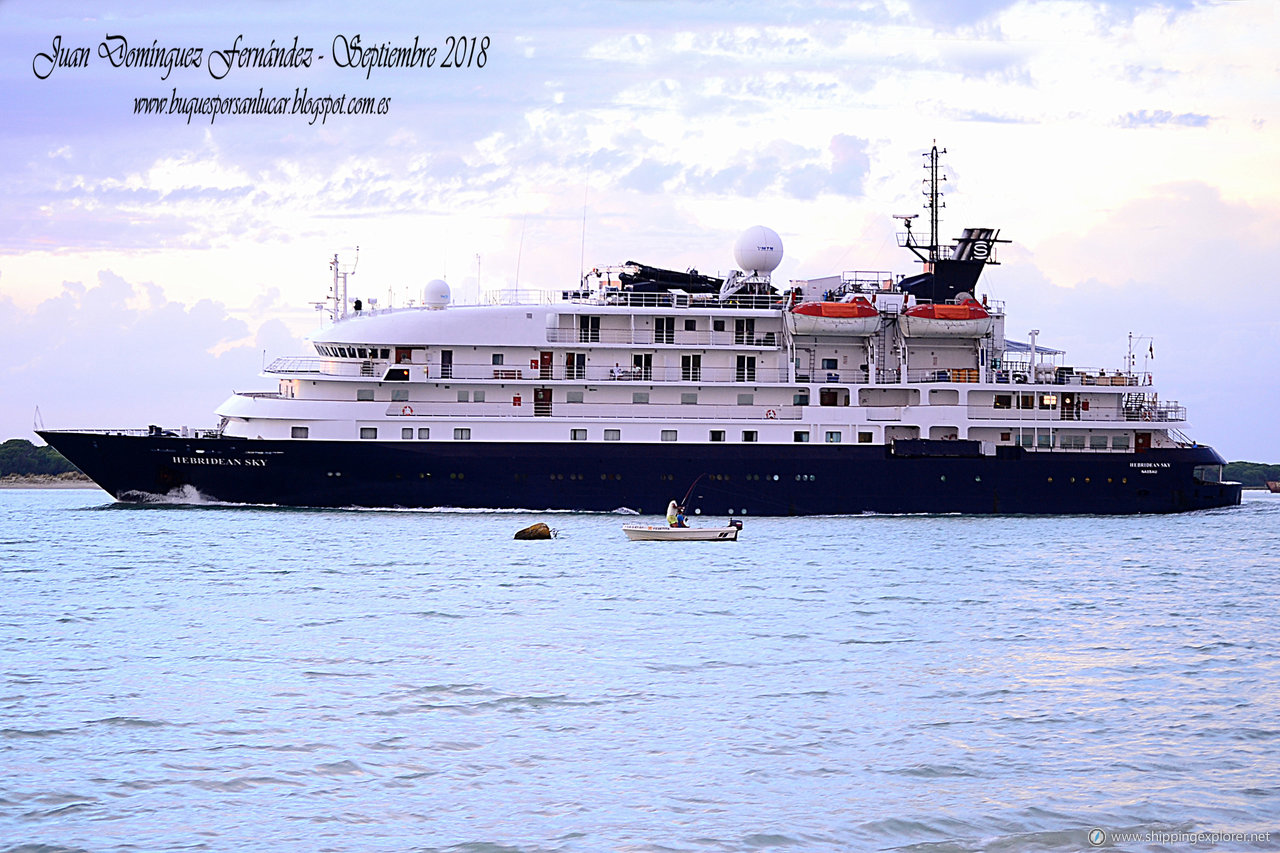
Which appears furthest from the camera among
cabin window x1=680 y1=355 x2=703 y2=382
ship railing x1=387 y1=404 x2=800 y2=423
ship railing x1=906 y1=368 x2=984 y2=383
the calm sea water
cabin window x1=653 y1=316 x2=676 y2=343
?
ship railing x1=906 y1=368 x2=984 y2=383

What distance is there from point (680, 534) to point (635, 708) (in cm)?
2245

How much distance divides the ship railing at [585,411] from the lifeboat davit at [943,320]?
593cm

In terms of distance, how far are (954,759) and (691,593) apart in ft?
44.5

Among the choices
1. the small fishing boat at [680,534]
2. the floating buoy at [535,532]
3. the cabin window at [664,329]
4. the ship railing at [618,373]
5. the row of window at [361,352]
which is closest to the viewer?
the small fishing boat at [680,534]

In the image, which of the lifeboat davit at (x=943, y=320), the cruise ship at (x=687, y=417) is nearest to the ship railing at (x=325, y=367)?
Answer: the cruise ship at (x=687, y=417)

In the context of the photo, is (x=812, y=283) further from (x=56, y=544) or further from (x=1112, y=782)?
(x=1112, y=782)

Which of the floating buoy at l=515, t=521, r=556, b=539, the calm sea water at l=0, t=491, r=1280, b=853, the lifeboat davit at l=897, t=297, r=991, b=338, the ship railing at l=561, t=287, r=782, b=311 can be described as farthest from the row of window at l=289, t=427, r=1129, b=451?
the calm sea water at l=0, t=491, r=1280, b=853

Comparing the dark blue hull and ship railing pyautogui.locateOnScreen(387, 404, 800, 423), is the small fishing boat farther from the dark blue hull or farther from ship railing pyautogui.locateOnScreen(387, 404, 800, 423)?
ship railing pyautogui.locateOnScreen(387, 404, 800, 423)

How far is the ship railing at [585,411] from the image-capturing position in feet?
154

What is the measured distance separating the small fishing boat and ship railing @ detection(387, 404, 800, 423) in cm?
958

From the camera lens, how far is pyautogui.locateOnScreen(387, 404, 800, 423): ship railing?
4700cm

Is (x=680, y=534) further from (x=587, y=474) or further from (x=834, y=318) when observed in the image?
(x=834, y=318)

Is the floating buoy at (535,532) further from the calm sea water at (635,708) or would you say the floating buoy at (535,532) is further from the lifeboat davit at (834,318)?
the lifeboat davit at (834,318)

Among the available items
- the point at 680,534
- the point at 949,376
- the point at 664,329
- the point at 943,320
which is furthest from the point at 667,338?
the point at 680,534
